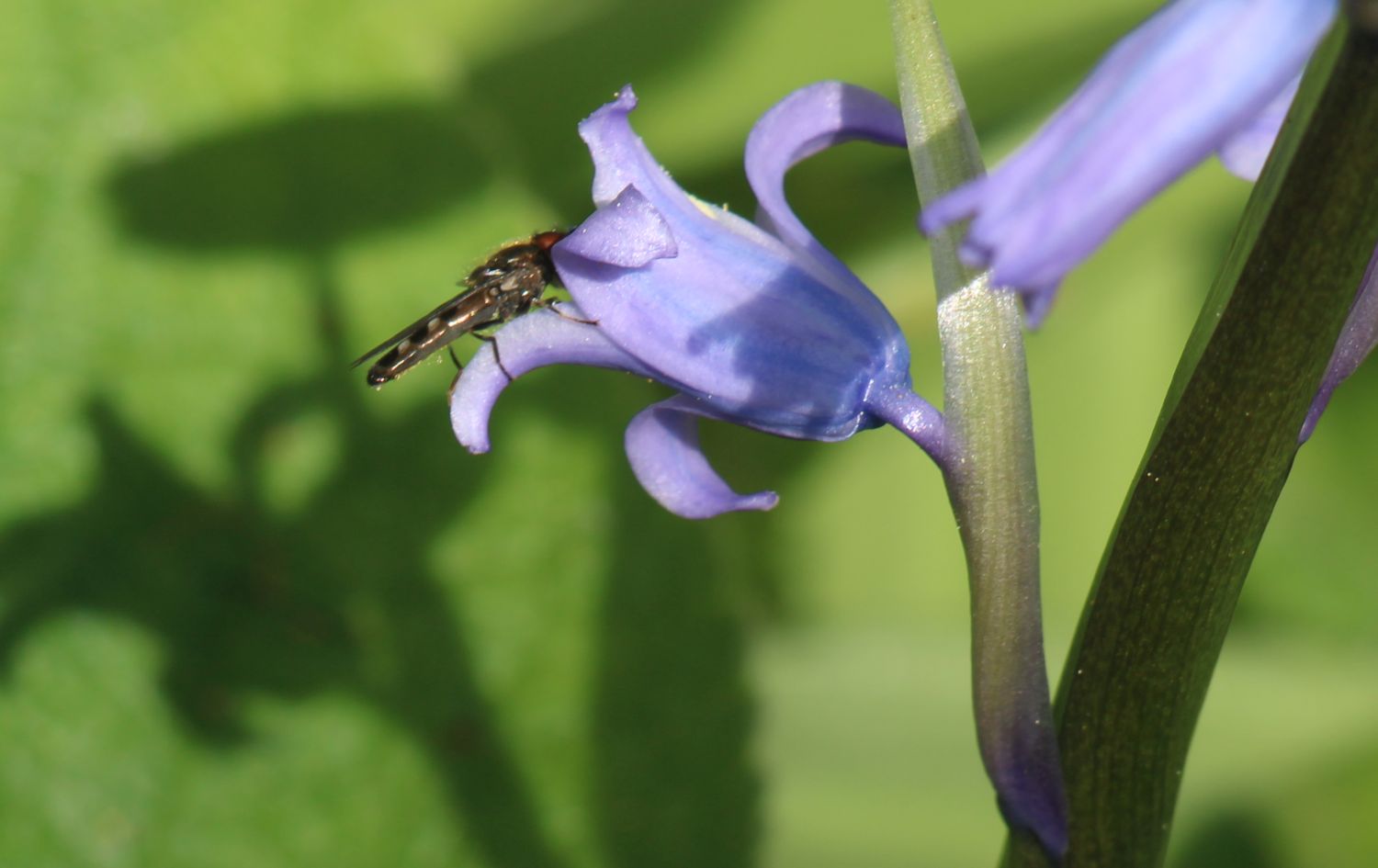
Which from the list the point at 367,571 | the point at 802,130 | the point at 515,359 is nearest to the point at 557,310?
the point at 515,359

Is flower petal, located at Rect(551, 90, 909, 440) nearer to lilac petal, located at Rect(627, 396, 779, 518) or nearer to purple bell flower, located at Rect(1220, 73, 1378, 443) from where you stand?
lilac petal, located at Rect(627, 396, 779, 518)

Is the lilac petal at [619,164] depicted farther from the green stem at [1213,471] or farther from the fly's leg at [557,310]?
the green stem at [1213,471]

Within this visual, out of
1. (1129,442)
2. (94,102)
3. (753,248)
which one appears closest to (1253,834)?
(1129,442)

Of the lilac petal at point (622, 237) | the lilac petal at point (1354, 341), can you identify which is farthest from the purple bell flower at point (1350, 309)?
the lilac petal at point (622, 237)

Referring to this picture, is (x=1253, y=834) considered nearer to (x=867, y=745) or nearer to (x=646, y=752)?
(x=867, y=745)

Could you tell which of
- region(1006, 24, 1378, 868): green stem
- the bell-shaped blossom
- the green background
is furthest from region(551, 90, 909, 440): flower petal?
the green background

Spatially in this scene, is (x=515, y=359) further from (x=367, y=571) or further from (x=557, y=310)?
(x=367, y=571)
